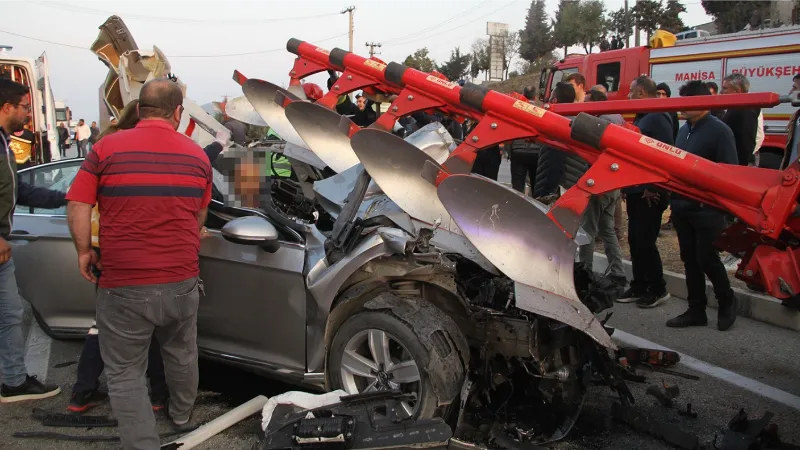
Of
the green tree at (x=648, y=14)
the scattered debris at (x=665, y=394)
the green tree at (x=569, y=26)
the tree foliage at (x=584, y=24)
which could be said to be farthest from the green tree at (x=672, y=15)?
the scattered debris at (x=665, y=394)

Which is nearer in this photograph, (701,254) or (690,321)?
(701,254)

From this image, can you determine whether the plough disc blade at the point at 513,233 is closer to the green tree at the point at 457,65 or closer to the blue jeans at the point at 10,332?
the blue jeans at the point at 10,332

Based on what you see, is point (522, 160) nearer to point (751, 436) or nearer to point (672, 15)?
point (751, 436)

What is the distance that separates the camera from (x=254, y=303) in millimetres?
3443

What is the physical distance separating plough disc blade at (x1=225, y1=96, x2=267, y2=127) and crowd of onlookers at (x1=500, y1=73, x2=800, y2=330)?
2982 millimetres

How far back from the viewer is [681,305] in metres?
5.65

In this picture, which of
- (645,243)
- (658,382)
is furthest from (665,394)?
(645,243)

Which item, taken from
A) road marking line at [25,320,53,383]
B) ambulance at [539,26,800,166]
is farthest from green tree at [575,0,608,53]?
road marking line at [25,320,53,383]

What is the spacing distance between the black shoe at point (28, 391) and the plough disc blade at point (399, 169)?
8.14 ft

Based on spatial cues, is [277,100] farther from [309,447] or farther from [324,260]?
[309,447]

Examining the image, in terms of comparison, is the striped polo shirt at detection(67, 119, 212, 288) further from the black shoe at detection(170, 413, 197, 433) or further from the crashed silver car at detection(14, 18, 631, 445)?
the black shoe at detection(170, 413, 197, 433)

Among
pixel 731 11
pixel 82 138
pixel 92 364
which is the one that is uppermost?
pixel 731 11

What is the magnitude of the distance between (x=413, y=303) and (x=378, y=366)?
370 mm

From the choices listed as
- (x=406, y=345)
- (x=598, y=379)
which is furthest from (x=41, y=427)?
(x=598, y=379)
